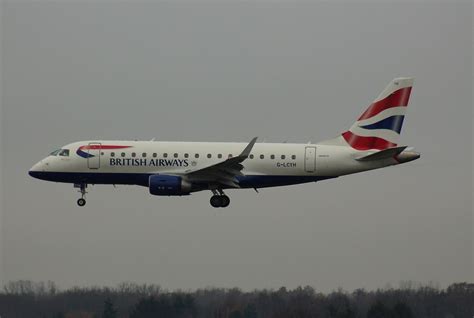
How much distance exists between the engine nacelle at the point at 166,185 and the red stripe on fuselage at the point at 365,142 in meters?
11.4

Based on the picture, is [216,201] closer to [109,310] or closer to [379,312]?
[109,310]

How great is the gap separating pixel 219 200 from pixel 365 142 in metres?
10.4

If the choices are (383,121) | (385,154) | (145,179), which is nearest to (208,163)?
(145,179)

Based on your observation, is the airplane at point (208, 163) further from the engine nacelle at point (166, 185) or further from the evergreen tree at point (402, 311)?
the evergreen tree at point (402, 311)

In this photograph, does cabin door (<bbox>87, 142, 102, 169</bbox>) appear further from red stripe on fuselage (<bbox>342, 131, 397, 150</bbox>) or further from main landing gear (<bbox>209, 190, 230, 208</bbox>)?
red stripe on fuselage (<bbox>342, 131, 397, 150</bbox>)

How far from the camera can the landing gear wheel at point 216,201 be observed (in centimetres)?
11200

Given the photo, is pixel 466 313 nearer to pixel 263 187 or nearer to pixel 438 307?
pixel 438 307

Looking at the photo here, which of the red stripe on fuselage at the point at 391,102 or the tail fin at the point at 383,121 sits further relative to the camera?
the red stripe on fuselage at the point at 391,102

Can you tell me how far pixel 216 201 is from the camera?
112 m

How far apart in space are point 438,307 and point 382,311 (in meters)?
8.37

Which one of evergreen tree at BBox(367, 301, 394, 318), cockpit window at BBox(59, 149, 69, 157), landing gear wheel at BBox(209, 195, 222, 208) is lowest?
evergreen tree at BBox(367, 301, 394, 318)

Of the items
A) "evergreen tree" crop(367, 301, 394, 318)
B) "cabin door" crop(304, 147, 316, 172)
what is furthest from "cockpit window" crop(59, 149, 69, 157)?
"evergreen tree" crop(367, 301, 394, 318)

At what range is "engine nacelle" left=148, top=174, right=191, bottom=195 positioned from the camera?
109 m

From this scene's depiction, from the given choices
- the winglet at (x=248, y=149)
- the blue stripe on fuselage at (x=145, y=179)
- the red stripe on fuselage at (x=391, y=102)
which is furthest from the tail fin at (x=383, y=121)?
the winglet at (x=248, y=149)
